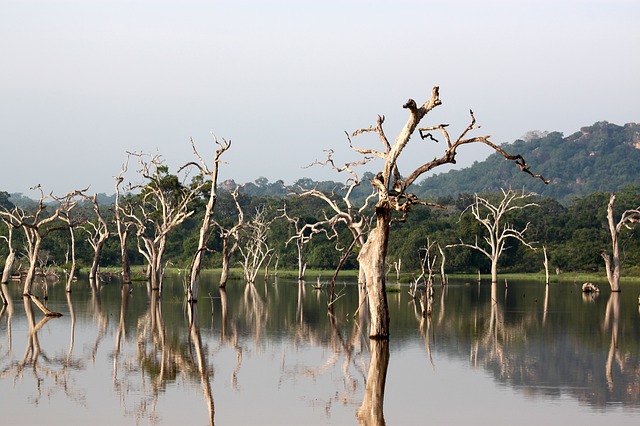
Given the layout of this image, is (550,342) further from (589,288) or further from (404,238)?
(404,238)

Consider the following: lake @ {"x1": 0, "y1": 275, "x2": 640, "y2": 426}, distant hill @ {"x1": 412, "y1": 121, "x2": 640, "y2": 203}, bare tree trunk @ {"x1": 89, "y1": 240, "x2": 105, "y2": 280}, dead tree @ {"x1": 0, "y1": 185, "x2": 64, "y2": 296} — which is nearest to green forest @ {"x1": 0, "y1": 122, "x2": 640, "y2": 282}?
bare tree trunk @ {"x1": 89, "y1": 240, "x2": 105, "y2": 280}

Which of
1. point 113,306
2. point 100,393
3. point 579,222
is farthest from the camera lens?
point 579,222

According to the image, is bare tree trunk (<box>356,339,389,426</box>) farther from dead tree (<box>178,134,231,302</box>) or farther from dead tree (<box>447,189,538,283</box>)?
dead tree (<box>447,189,538,283</box>)

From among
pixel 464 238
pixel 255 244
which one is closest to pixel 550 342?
pixel 255 244

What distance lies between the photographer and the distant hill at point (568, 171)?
6993 inches

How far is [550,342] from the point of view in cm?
2897

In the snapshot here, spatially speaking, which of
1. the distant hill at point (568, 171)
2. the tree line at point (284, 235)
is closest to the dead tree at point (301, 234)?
the tree line at point (284, 235)

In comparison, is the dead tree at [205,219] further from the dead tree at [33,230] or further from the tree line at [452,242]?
the tree line at [452,242]

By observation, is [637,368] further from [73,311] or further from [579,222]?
[579,222]

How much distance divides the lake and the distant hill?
140 m

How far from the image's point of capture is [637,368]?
75.5 feet

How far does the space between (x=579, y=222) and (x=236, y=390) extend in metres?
73.3

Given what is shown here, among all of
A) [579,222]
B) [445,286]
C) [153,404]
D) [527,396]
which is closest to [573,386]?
[527,396]

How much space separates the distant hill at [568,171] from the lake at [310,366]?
14012 cm
